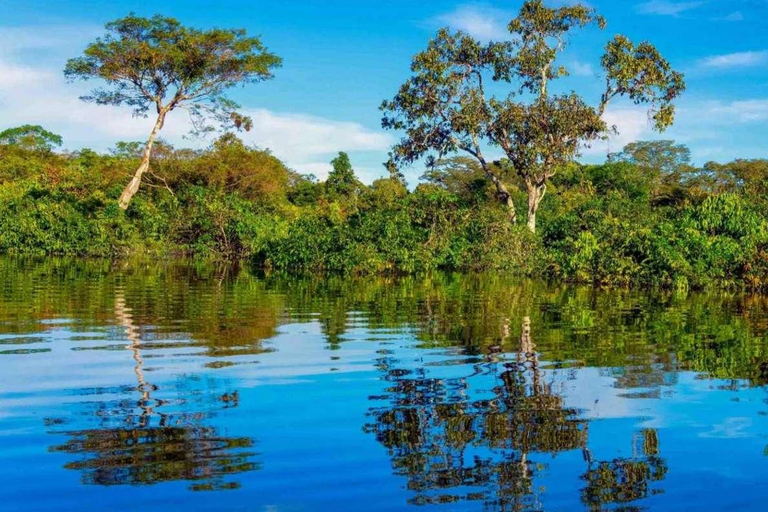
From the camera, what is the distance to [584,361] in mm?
8109

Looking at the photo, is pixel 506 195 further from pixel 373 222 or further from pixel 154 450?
pixel 154 450

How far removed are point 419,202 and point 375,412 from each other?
21.9 m

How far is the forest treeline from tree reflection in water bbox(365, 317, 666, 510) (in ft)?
47.4

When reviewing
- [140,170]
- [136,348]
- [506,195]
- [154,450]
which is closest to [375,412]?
[154,450]

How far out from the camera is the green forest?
21078 millimetres

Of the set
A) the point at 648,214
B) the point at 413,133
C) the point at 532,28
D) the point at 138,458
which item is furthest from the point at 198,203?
the point at 138,458

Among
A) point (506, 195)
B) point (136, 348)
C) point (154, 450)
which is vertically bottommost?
point (154, 450)

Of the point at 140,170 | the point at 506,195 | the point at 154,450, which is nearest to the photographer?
the point at 154,450

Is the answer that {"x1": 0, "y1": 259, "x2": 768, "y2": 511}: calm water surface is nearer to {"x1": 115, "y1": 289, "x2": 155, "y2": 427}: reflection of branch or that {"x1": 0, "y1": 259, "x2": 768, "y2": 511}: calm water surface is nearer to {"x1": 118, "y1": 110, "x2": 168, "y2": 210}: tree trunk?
{"x1": 115, "y1": 289, "x2": 155, "y2": 427}: reflection of branch

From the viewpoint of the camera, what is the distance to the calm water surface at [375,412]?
4141 millimetres

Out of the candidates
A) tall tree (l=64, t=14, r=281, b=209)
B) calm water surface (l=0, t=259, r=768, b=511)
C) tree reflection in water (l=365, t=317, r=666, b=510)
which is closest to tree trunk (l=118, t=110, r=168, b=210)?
tall tree (l=64, t=14, r=281, b=209)

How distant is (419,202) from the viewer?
27.4 meters

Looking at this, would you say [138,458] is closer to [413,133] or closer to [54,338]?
[54,338]

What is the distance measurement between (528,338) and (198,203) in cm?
2360
